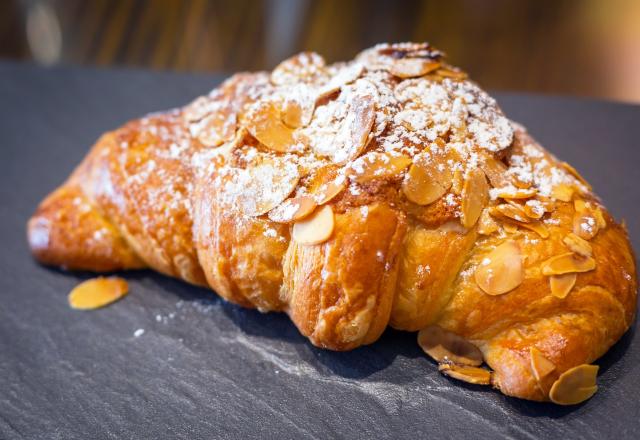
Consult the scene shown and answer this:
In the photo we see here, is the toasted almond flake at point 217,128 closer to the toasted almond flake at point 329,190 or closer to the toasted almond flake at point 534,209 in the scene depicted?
the toasted almond flake at point 329,190

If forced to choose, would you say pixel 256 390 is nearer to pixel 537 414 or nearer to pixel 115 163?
pixel 537 414

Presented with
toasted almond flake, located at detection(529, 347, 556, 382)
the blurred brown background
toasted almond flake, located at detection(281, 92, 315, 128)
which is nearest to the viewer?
toasted almond flake, located at detection(529, 347, 556, 382)

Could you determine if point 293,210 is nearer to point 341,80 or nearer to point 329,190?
point 329,190

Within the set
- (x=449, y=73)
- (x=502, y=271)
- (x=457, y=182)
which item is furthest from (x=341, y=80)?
(x=502, y=271)

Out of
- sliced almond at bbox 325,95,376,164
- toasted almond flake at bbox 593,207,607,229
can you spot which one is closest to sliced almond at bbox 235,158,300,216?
sliced almond at bbox 325,95,376,164

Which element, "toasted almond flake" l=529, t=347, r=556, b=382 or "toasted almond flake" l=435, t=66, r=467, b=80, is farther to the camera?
"toasted almond flake" l=435, t=66, r=467, b=80

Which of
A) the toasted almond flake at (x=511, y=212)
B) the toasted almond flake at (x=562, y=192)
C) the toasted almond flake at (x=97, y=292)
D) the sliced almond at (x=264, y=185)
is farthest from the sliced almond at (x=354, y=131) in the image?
the toasted almond flake at (x=97, y=292)

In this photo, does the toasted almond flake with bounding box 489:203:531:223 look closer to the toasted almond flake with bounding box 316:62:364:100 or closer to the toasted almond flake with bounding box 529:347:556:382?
the toasted almond flake with bounding box 529:347:556:382
